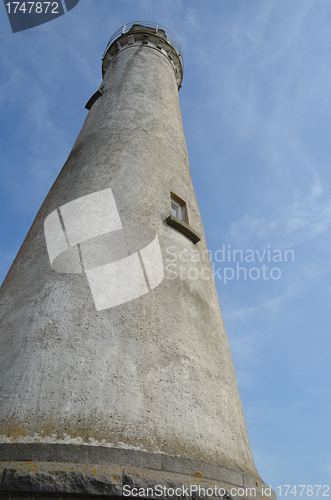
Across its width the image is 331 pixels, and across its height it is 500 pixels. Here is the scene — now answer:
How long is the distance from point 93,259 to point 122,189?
142cm

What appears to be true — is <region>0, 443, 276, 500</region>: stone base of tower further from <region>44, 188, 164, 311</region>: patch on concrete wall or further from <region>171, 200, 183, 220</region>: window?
<region>171, 200, 183, 220</region>: window

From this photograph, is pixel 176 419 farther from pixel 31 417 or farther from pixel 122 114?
pixel 122 114

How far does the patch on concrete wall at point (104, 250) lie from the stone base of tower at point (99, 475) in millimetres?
1537

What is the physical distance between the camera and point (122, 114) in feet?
25.0

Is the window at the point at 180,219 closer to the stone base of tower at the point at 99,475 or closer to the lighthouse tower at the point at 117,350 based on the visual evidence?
the lighthouse tower at the point at 117,350

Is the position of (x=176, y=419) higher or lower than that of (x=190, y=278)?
lower

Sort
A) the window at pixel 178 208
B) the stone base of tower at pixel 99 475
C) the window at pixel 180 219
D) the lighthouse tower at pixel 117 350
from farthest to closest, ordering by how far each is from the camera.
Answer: the window at pixel 178 208, the window at pixel 180 219, the lighthouse tower at pixel 117 350, the stone base of tower at pixel 99 475

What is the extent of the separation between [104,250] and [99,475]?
2574 mm

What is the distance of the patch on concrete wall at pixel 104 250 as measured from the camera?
460 cm

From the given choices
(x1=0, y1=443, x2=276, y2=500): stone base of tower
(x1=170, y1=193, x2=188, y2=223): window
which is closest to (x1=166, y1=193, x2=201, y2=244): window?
(x1=170, y1=193, x2=188, y2=223): window

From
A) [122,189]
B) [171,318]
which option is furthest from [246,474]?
[122,189]

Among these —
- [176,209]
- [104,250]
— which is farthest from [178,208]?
[104,250]

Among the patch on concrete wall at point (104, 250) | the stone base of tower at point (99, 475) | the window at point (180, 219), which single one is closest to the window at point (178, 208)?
the window at point (180, 219)

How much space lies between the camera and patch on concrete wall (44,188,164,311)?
181 inches
